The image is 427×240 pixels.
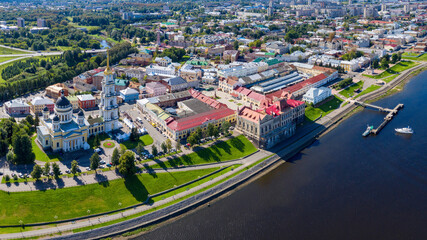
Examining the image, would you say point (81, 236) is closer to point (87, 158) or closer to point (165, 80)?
point (87, 158)

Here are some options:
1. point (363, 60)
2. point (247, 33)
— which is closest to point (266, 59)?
point (363, 60)

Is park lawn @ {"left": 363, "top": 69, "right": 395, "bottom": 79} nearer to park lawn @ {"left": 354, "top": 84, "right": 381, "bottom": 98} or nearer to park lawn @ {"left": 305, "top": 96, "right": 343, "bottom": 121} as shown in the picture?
park lawn @ {"left": 354, "top": 84, "right": 381, "bottom": 98}

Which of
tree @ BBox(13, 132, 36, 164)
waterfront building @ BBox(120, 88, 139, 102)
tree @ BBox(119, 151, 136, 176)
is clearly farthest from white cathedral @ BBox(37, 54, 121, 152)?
waterfront building @ BBox(120, 88, 139, 102)

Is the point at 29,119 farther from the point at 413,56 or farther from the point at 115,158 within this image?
the point at 413,56

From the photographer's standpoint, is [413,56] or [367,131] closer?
[367,131]

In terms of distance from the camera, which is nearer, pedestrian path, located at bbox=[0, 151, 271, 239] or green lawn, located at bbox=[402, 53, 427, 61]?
pedestrian path, located at bbox=[0, 151, 271, 239]

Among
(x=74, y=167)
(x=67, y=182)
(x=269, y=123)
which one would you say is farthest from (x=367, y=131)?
(x=67, y=182)

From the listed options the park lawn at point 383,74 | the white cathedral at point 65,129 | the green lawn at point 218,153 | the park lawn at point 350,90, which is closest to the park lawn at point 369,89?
the park lawn at point 350,90
